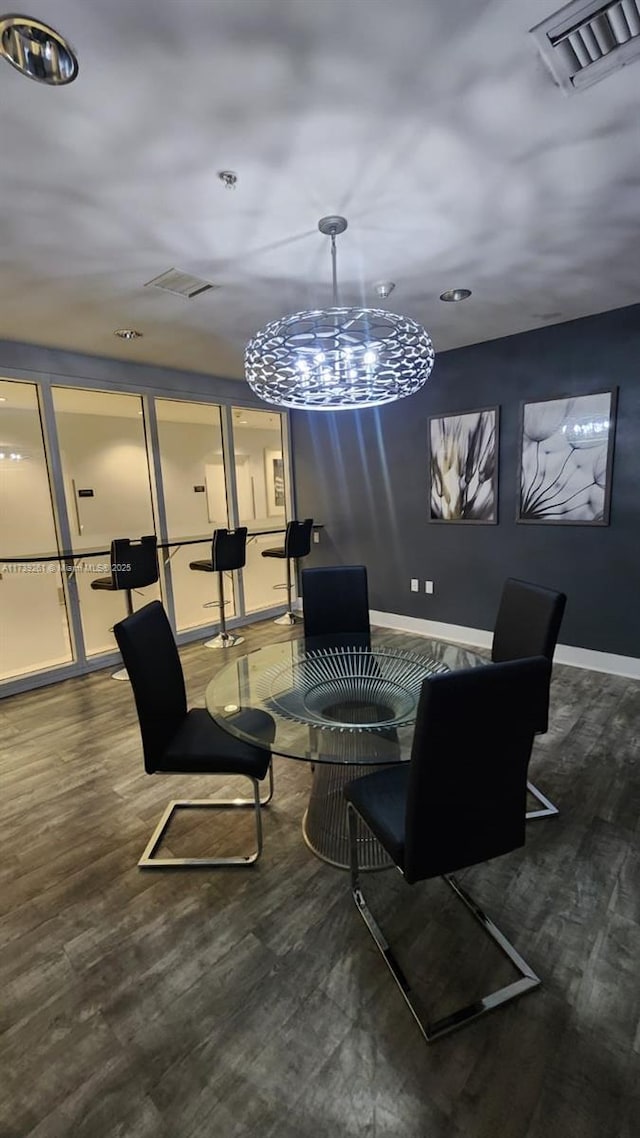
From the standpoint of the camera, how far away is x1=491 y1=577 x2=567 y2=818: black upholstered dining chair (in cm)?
210

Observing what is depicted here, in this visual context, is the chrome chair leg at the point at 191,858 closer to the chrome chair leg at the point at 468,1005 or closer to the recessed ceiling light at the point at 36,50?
the chrome chair leg at the point at 468,1005

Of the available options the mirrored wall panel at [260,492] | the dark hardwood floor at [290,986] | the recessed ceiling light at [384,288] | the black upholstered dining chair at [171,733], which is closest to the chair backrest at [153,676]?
the black upholstered dining chair at [171,733]

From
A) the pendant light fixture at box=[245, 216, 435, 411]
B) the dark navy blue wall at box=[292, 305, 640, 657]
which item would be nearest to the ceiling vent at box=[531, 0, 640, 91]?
the pendant light fixture at box=[245, 216, 435, 411]

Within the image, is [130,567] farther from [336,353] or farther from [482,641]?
[482,641]

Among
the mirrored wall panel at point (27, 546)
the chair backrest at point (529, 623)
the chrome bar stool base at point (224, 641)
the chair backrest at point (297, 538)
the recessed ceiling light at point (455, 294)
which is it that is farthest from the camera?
the chair backrest at point (297, 538)

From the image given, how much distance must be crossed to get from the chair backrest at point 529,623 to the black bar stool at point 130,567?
9.20 ft

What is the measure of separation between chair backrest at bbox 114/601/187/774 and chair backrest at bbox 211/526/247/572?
223 centimetres

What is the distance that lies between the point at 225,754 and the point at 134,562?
7.97 ft

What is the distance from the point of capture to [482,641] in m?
4.43

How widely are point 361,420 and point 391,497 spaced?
0.86 m

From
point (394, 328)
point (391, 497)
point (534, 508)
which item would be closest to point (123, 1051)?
point (394, 328)

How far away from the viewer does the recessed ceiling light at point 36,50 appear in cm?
117

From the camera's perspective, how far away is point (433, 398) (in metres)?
4.41

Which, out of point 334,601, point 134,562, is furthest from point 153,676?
point 134,562
